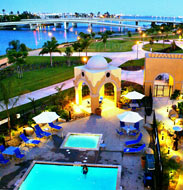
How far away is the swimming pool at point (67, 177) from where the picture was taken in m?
13.1

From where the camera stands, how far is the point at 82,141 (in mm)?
17531

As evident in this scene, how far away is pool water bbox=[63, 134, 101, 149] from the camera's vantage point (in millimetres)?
16922

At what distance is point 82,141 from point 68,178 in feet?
13.4

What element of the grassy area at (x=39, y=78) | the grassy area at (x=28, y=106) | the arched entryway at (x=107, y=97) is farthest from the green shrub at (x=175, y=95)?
the grassy area at (x=39, y=78)

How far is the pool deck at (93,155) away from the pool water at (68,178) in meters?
0.60

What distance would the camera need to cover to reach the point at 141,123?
65.8 feet

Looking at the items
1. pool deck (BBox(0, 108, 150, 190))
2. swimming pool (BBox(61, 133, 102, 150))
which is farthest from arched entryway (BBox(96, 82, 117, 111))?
swimming pool (BBox(61, 133, 102, 150))

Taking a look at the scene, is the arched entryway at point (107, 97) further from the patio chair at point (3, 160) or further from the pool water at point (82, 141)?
the patio chair at point (3, 160)

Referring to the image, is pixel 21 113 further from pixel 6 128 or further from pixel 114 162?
pixel 114 162

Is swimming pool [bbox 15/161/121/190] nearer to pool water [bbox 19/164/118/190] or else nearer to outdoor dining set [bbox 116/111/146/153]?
pool water [bbox 19/164/118/190]

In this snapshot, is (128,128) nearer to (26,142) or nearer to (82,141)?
(82,141)

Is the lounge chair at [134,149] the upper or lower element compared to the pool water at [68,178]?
upper

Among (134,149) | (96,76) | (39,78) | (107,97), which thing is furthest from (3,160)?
(39,78)

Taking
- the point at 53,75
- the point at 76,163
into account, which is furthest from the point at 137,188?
the point at 53,75
